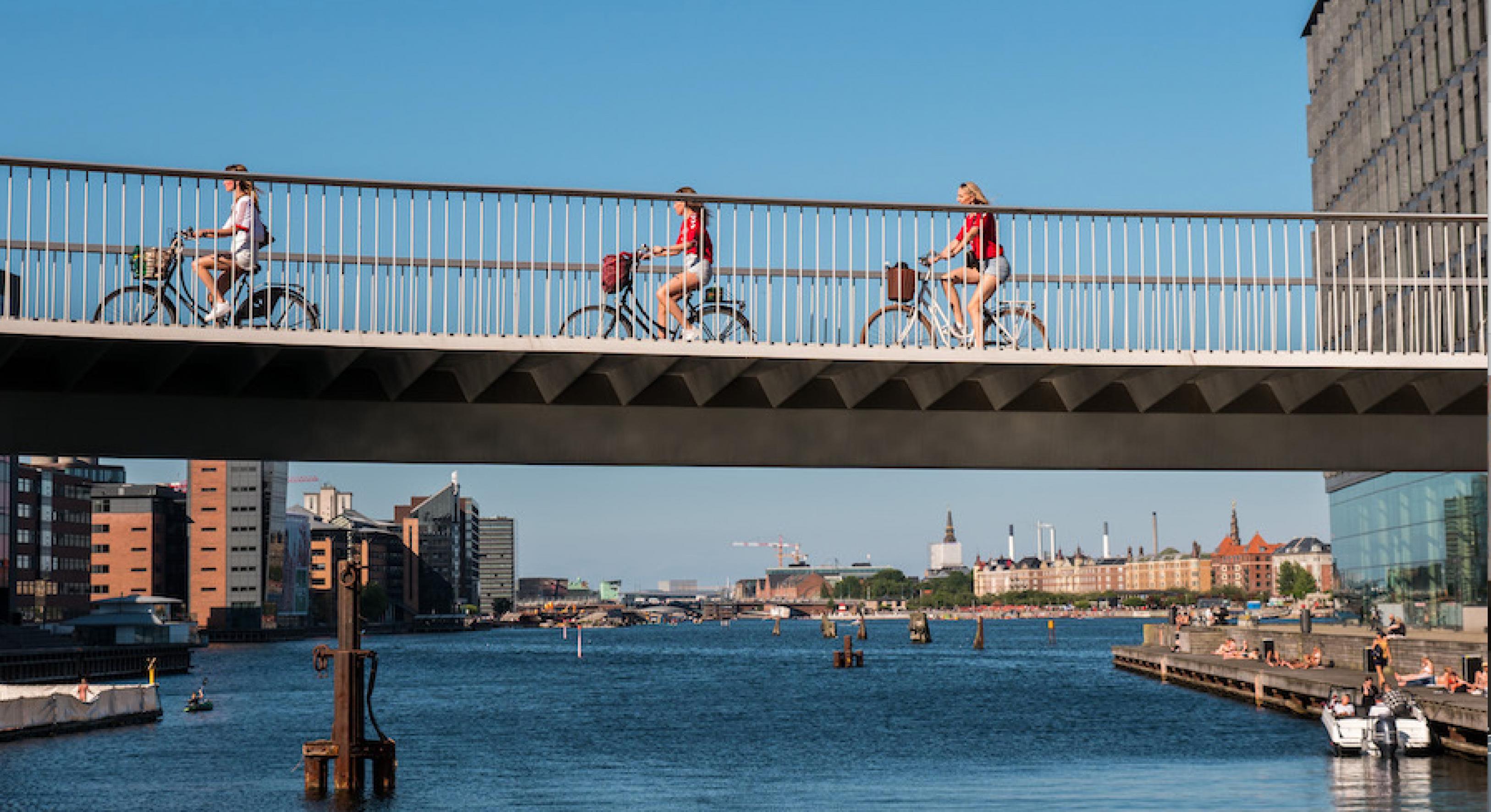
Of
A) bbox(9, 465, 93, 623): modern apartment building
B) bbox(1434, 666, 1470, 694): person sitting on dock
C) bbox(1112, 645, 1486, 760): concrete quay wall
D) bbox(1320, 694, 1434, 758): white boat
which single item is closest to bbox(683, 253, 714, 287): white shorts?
bbox(1112, 645, 1486, 760): concrete quay wall

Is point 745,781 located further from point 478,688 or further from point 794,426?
point 478,688

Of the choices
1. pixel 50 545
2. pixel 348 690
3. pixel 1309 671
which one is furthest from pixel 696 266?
pixel 50 545

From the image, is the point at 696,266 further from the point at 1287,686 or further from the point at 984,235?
the point at 1287,686

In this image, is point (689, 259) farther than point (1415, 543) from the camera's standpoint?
No

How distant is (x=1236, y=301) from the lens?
23.8 metres

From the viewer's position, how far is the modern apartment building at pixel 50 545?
536ft

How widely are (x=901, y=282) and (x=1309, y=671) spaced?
5632 cm

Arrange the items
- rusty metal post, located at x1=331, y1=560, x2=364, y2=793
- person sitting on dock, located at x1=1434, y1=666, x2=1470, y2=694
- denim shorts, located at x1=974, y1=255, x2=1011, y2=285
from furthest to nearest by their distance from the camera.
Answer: person sitting on dock, located at x1=1434, y1=666, x2=1470, y2=694, rusty metal post, located at x1=331, y1=560, x2=364, y2=793, denim shorts, located at x1=974, y1=255, x2=1011, y2=285

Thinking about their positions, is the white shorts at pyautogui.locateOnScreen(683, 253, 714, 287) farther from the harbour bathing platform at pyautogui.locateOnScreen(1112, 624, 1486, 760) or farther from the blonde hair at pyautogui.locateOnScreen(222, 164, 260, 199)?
the harbour bathing platform at pyautogui.locateOnScreen(1112, 624, 1486, 760)

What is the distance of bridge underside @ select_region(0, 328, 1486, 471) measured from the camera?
68.8 ft

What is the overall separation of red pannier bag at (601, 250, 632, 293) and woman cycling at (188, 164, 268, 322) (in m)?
4.58

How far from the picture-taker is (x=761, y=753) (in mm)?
64188

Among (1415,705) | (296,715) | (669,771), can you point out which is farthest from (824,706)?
(1415,705)

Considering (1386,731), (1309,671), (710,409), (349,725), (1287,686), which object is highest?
(710,409)
